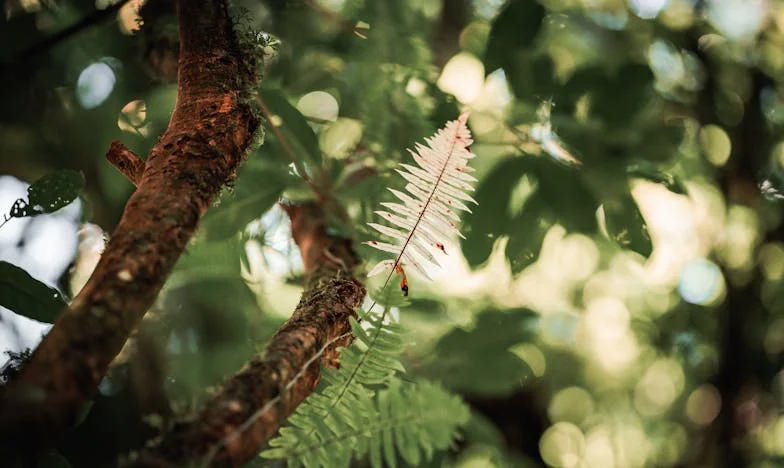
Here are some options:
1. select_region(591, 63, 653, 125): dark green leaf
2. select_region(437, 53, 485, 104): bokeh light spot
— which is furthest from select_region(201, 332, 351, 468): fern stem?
select_region(437, 53, 485, 104): bokeh light spot

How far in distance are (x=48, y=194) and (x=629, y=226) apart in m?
1.02

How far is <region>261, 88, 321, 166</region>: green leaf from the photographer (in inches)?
45.1

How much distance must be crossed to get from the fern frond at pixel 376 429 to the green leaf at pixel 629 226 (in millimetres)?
718

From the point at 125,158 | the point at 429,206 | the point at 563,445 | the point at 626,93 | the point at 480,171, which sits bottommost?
the point at 563,445

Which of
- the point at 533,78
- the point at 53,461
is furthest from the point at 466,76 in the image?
the point at 53,461

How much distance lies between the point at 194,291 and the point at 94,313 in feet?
3.62

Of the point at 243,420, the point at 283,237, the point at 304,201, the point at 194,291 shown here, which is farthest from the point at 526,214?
the point at 243,420

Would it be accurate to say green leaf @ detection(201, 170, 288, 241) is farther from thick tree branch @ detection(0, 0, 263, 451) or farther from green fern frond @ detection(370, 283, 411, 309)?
green fern frond @ detection(370, 283, 411, 309)

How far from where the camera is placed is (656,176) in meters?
1.31

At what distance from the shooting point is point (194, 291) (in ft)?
4.88

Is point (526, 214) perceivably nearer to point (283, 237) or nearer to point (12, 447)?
point (283, 237)

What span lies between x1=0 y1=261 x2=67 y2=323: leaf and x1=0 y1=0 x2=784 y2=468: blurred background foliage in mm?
179

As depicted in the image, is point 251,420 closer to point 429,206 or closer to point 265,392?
point 265,392

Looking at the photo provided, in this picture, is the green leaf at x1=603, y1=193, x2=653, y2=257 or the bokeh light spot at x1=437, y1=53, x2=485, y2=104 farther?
the bokeh light spot at x1=437, y1=53, x2=485, y2=104
